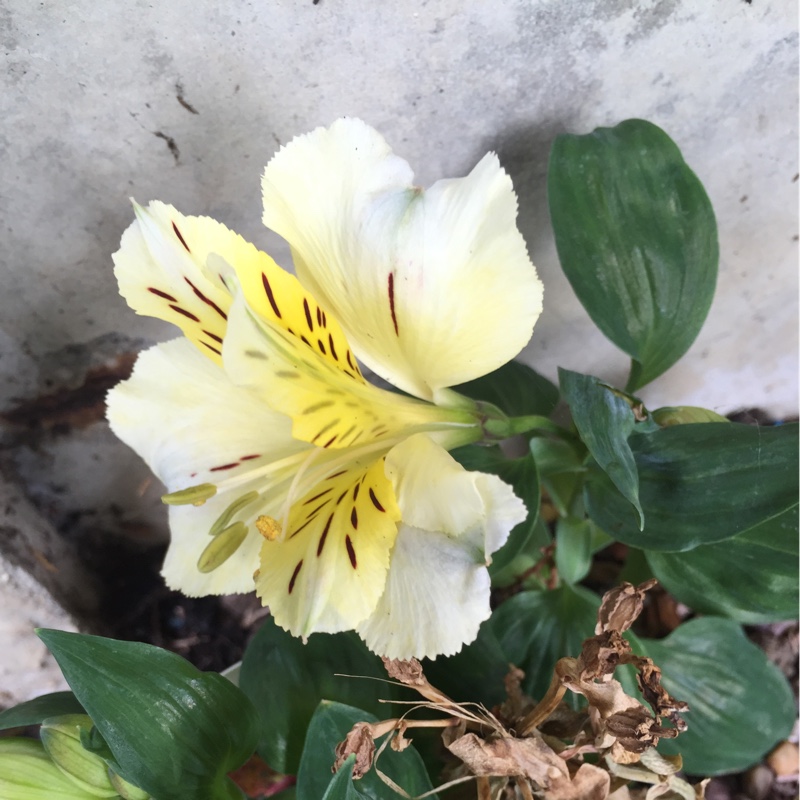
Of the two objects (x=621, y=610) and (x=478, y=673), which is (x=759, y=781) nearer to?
(x=478, y=673)

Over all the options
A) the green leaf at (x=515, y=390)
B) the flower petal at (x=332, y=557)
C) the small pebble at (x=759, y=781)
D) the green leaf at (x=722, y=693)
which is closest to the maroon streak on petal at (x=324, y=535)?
the flower petal at (x=332, y=557)

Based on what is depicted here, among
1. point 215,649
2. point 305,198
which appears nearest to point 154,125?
point 305,198

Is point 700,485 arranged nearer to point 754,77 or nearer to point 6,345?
point 754,77

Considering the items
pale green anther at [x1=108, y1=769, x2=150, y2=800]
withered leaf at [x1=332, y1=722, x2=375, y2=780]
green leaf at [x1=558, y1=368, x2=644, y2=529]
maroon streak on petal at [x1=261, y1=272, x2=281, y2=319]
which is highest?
maroon streak on petal at [x1=261, y1=272, x2=281, y2=319]

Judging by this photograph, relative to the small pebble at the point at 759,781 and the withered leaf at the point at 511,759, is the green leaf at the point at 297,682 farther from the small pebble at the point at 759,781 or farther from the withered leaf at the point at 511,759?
the small pebble at the point at 759,781

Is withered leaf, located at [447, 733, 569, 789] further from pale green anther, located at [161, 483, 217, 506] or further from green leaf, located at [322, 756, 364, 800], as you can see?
pale green anther, located at [161, 483, 217, 506]

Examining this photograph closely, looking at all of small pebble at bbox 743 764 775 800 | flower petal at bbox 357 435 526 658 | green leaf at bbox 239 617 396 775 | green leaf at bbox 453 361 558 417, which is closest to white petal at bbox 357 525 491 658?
flower petal at bbox 357 435 526 658
